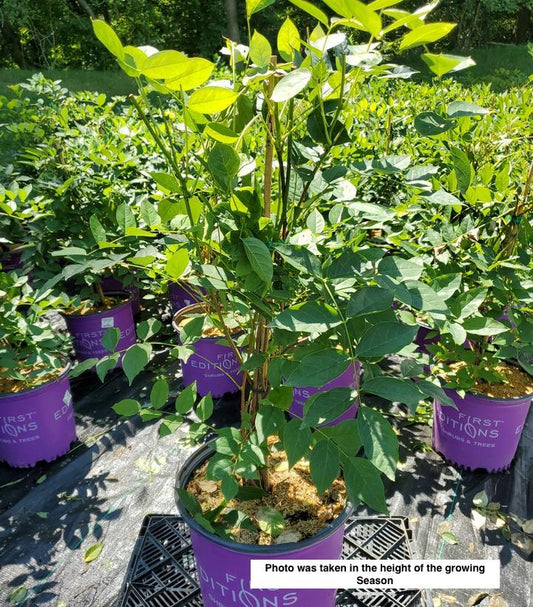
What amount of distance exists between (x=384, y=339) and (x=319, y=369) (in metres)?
0.12

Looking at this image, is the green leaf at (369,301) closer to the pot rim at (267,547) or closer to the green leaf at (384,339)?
the green leaf at (384,339)

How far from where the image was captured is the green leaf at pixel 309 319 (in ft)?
2.42

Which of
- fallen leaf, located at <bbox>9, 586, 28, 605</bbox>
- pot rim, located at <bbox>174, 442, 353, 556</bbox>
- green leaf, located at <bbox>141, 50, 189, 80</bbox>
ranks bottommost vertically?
fallen leaf, located at <bbox>9, 586, 28, 605</bbox>

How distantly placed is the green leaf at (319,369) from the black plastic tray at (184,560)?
3.49 feet

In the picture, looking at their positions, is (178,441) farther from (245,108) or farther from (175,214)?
(245,108)

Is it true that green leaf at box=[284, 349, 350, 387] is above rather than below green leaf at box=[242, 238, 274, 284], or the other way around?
below

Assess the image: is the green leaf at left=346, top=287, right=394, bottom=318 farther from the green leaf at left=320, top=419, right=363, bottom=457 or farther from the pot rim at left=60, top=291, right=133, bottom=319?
the pot rim at left=60, top=291, right=133, bottom=319

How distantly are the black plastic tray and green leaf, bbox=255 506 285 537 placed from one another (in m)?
0.51

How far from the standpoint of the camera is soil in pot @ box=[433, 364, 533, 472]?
1.82m

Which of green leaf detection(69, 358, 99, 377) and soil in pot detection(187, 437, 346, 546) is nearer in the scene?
green leaf detection(69, 358, 99, 377)

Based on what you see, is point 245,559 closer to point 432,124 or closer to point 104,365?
point 104,365

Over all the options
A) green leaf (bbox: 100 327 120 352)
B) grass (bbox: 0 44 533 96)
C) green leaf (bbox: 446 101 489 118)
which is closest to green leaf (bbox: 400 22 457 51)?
green leaf (bbox: 446 101 489 118)

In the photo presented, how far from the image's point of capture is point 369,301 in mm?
767
